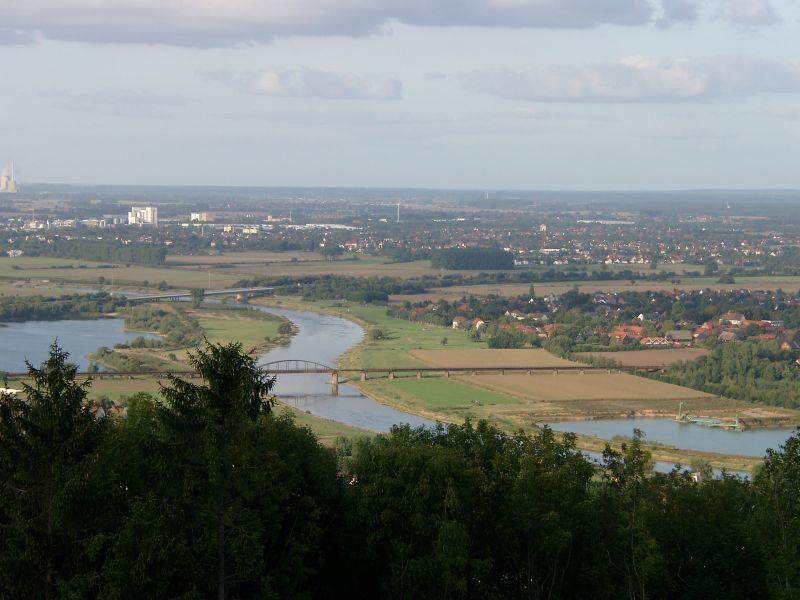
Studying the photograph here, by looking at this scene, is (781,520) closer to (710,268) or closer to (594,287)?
(594,287)

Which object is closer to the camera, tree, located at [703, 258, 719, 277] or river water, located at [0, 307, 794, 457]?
river water, located at [0, 307, 794, 457]

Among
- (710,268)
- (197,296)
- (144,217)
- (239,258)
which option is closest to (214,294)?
(197,296)

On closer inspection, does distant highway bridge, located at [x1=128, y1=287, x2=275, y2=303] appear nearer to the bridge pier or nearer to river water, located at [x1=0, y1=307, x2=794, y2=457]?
river water, located at [x1=0, y1=307, x2=794, y2=457]

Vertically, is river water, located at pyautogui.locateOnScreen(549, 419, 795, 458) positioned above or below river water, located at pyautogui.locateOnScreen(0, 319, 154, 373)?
above

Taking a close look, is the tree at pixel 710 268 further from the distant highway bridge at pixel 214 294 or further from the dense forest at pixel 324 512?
the dense forest at pixel 324 512

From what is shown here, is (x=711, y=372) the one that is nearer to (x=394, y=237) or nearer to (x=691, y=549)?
(x=691, y=549)

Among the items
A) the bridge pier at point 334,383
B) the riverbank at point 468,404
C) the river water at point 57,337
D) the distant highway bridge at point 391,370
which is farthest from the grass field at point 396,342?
the river water at point 57,337

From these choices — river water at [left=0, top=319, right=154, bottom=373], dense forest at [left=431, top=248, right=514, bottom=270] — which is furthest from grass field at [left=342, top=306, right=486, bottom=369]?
dense forest at [left=431, top=248, right=514, bottom=270]
